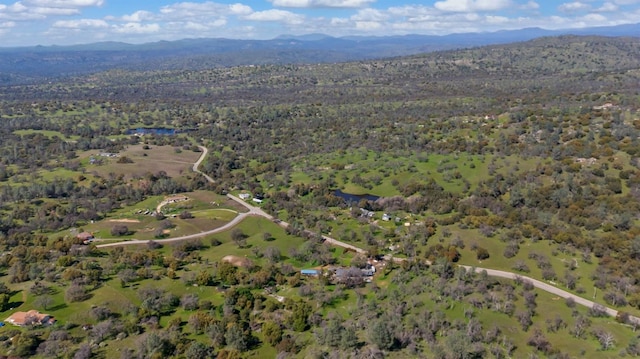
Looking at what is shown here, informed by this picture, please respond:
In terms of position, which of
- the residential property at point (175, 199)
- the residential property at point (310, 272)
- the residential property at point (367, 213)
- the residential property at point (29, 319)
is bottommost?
the residential property at point (310, 272)

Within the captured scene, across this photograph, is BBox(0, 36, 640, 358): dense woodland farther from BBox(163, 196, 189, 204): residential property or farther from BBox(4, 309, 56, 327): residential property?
BBox(163, 196, 189, 204): residential property

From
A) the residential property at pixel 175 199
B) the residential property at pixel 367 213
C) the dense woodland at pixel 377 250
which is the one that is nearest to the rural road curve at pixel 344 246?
the dense woodland at pixel 377 250

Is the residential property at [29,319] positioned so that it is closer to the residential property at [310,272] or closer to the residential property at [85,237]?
the residential property at [85,237]

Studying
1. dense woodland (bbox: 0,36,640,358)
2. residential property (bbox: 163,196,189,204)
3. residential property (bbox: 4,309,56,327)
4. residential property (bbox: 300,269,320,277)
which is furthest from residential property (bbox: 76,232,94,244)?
residential property (bbox: 300,269,320,277)

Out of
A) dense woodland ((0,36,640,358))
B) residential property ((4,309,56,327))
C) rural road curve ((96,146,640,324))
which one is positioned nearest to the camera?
dense woodland ((0,36,640,358))

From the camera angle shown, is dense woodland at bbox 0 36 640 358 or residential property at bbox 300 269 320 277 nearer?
dense woodland at bbox 0 36 640 358

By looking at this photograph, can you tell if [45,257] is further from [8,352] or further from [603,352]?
[603,352]

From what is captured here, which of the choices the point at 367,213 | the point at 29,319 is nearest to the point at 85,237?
the point at 29,319

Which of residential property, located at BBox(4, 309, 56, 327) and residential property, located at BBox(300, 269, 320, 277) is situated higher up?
residential property, located at BBox(4, 309, 56, 327)

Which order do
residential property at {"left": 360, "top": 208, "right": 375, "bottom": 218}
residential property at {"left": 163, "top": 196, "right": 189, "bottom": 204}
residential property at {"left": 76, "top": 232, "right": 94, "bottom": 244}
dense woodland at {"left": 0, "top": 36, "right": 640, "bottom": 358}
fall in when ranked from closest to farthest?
dense woodland at {"left": 0, "top": 36, "right": 640, "bottom": 358} < residential property at {"left": 76, "top": 232, "right": 94, "bottom": 244} < residential property at {"left": 360, "top": 208, "right": 375, "bottom": 218} < residential property at {"left": 163, "top": 196, "right": 189, "bottom": 204}
